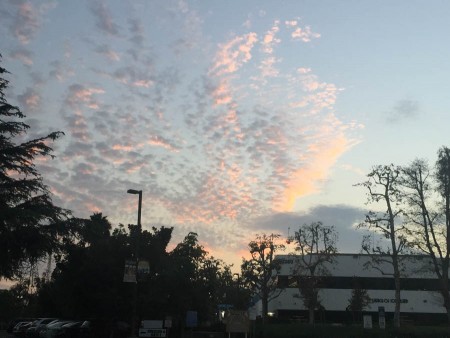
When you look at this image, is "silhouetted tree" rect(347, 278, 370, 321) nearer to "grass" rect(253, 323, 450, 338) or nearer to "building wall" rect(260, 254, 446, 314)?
"building wall" rect(260, 254, 446, 314)

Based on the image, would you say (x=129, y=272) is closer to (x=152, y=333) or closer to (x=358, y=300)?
(x=152, y=333)

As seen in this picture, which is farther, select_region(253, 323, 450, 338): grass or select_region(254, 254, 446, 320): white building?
select_region(254, 254, 446, 320): white building

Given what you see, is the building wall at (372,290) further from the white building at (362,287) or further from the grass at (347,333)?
the grass at (347,333)

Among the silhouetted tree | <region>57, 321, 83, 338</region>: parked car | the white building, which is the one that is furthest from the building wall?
<region>57, 321, 83, 338</region>: parked car

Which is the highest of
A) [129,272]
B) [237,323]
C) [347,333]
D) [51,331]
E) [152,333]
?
[129,272]

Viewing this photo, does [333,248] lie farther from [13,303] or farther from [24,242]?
[13,303]

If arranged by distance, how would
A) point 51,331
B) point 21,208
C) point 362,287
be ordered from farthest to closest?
1. point 362,287
2. point 51,331
3. point 21,208

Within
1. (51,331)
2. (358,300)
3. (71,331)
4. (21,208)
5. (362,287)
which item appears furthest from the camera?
(362,287)

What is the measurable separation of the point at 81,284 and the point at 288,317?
45.7 meters

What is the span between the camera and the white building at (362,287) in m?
72.6

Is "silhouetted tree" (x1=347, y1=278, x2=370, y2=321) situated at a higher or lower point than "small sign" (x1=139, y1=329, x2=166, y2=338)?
higher

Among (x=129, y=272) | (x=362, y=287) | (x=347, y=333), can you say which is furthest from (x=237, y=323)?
(x=362, y=287)

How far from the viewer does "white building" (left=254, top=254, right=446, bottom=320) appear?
72562 mm

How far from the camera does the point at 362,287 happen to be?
7412cm
